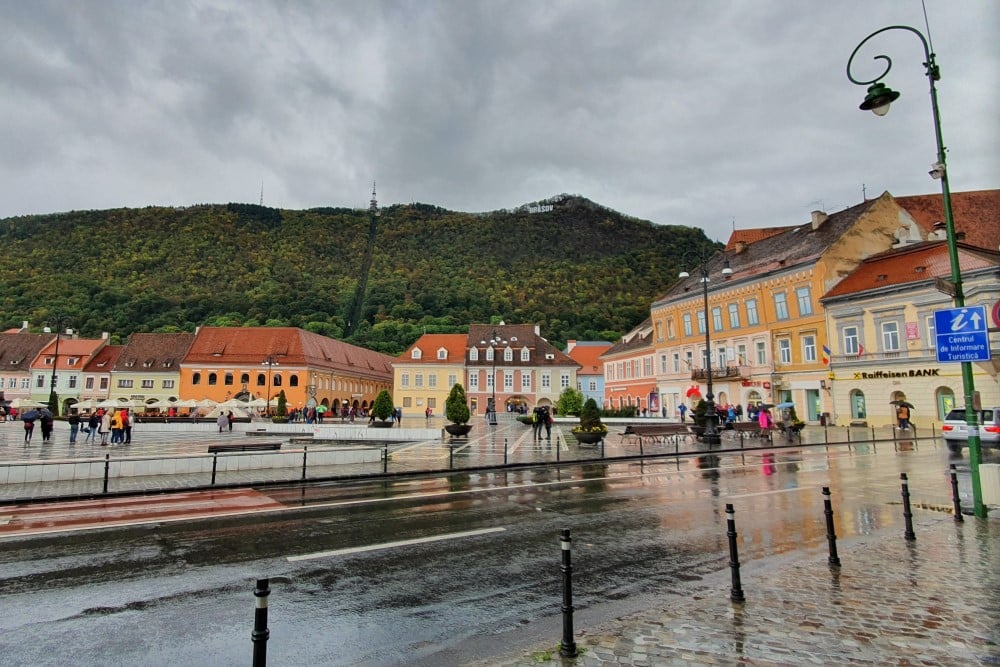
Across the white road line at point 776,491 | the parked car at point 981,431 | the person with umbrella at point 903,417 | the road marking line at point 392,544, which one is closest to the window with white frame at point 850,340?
the person with umbrella at point 903,417

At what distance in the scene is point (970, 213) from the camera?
51938 millimetres

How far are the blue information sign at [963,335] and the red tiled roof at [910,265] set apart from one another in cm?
2738

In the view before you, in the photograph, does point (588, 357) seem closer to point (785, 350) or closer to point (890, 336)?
point (785, 350)

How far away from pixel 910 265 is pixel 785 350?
10.5 meters

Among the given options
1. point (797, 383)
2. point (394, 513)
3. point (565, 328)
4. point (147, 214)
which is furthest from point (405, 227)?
point (394, 513)

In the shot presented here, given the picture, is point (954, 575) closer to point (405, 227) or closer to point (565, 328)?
point (565, 328)

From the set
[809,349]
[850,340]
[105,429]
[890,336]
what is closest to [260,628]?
[105,429]

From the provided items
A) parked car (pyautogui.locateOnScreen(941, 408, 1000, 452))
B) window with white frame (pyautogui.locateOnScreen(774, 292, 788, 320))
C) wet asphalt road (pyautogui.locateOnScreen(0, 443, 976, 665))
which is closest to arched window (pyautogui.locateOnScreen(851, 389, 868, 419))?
window with white frame (pyautogui.locateOnScreen(774, 292, 788, 320))

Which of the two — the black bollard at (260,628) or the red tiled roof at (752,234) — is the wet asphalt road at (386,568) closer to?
the black bollard at (260,628)

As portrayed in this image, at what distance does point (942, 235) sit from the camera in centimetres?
4238

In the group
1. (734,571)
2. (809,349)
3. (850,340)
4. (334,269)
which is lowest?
(734,571)

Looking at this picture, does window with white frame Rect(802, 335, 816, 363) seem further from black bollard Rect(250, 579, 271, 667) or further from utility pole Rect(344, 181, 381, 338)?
utility pole Rect(344, 181, 381, 338)

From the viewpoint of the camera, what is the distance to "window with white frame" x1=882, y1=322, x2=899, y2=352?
35.5 metres

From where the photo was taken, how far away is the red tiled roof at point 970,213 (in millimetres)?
49219
